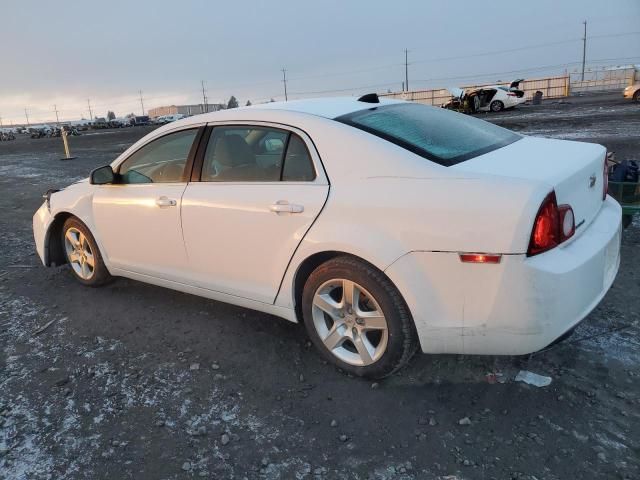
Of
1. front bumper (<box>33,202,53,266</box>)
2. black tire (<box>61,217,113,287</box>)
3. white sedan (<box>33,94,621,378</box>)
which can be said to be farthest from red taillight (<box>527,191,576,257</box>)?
front bumper (<box>33,202,53,266</box>)

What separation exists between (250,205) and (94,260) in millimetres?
2131

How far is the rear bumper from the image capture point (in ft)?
7.78

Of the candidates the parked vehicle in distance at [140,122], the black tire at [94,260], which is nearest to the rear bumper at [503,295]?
the black tire at [94,260]

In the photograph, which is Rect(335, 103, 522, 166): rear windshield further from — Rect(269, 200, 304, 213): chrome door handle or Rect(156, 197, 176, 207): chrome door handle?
Rect(156, 197, 176, 207): chrome door handle

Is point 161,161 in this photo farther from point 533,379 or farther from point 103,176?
point 533,379

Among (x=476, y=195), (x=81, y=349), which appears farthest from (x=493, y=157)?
(x=81, y=349)

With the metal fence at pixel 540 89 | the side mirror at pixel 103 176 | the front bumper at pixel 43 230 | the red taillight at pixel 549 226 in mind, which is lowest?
the front bumper at pixel 43 230

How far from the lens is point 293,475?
7.68 feet

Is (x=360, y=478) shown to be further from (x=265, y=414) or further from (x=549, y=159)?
(x=549, y=159)

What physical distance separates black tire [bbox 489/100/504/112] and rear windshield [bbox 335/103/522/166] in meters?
26.7

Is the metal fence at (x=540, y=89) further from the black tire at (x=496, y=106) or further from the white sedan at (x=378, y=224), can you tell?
the white sedan at (x=378, y=224)

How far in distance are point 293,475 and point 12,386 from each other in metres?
2.02

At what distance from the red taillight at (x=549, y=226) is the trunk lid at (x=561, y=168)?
6cm

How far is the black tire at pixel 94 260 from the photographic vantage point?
4.49m
